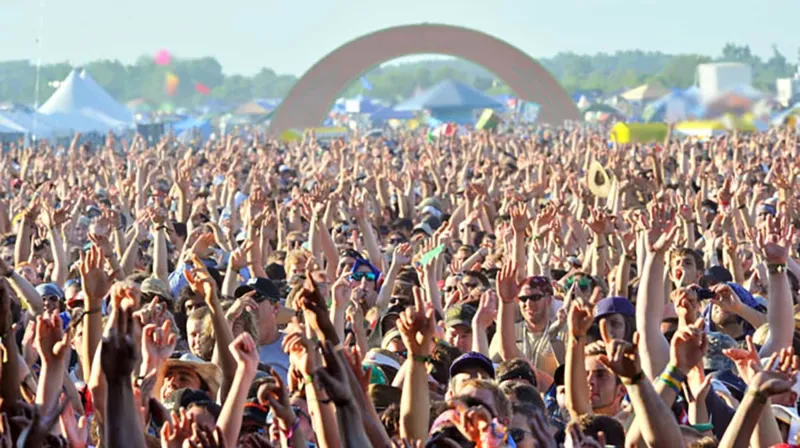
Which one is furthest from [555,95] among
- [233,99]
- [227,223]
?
[233,99]

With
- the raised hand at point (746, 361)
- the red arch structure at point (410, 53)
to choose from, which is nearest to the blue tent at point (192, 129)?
the red arch structure at point (410, 53)

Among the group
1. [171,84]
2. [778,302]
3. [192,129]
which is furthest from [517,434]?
[171,84]

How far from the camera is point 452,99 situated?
64.6 m

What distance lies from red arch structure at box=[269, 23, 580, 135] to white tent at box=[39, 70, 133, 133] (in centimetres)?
630

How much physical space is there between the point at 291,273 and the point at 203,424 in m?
4.27

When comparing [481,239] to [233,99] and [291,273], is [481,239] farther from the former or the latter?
[233,99]

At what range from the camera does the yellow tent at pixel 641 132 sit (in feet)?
110

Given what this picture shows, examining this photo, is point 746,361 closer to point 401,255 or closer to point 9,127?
point 401,255

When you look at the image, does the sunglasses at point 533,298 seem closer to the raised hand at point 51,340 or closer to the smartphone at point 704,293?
the smartphone at point 704,293

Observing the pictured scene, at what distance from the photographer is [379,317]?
26.3 ft

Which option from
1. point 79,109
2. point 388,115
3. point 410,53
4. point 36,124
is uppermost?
point 410,53

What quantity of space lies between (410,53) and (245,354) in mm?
48870

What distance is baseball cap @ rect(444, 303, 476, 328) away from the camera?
699 cm

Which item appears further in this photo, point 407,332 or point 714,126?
point 714,126
